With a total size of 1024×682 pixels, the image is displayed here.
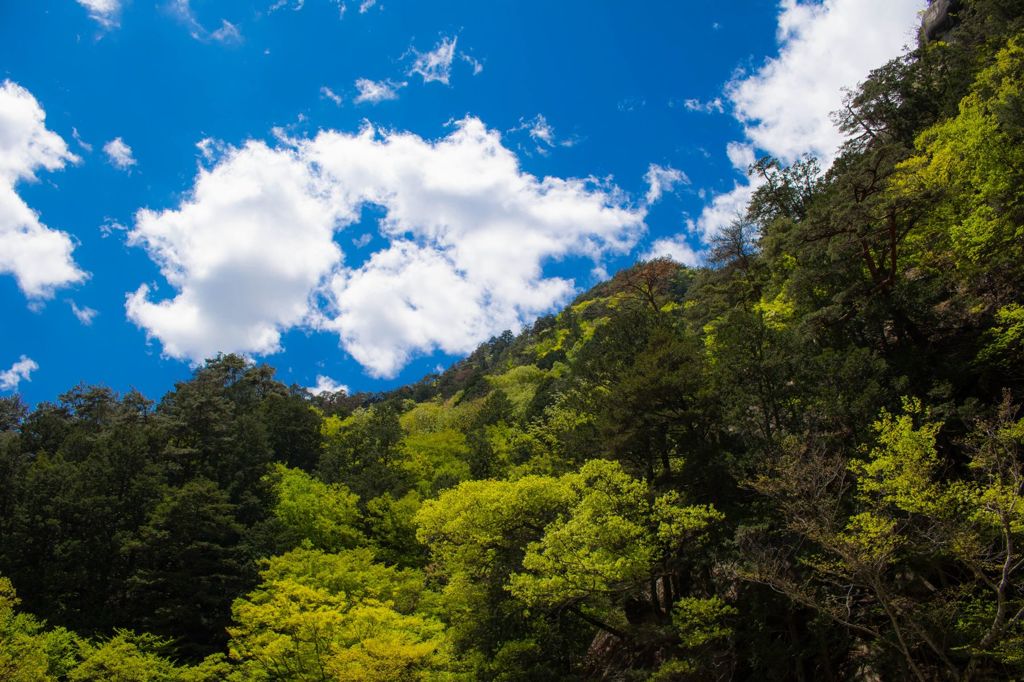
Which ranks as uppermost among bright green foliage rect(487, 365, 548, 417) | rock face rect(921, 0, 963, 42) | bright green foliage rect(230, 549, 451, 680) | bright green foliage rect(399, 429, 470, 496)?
rock face rect(921, 0, 963, 42)

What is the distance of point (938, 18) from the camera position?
140 ft

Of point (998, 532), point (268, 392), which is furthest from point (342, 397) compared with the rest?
point (998, 532)

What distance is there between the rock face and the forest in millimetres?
11586

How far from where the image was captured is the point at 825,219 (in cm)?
2100

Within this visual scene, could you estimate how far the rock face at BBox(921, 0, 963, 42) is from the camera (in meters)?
41.4

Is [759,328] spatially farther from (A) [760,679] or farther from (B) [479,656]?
(B) [479,656]

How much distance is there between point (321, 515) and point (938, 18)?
5513cm

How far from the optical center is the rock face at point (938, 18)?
136 ft

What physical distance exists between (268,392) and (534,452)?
35720 millimetres

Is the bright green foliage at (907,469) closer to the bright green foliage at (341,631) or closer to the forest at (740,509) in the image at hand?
the forest at (740,509)

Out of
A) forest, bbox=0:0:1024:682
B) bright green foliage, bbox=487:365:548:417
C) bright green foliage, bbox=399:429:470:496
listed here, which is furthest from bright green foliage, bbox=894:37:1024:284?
bright green foliage, bbox=487:365:548:417

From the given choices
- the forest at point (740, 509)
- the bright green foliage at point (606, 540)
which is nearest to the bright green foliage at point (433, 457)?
the forest at point (740, 509)

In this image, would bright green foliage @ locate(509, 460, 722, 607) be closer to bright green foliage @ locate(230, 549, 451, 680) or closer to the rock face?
bright green foliage @ locate(230, 549, 451, 680)

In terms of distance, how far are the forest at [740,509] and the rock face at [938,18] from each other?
38.0 feet
